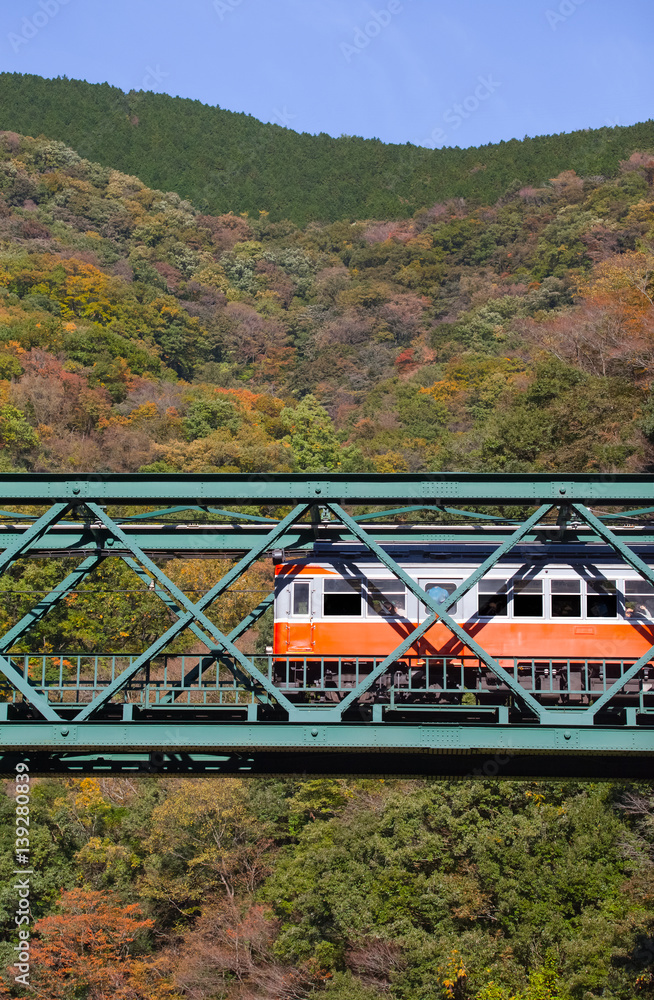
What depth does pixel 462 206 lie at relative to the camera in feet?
368

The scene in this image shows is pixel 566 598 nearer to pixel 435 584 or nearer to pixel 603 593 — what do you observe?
pixel 603 593

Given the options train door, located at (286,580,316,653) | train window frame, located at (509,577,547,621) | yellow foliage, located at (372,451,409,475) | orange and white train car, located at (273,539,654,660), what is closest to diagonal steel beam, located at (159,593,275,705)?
train door, located at (286,580,316,653)

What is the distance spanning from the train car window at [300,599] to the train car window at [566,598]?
4.10 m

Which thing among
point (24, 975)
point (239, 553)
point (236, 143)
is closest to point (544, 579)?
point (239, 553)

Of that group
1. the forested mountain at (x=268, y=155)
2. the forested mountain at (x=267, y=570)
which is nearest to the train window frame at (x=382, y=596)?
the forested mountain at (x=267, y=570)

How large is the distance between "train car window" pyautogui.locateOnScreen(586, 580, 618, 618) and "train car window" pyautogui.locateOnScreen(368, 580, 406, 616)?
3.08 m

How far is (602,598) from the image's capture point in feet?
55.3

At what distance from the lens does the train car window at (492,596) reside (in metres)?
17.1

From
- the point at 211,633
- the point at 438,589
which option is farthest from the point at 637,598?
the point at 211,633

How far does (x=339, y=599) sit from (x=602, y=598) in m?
4.36

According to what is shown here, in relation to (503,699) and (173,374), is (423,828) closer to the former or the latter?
(503,699)

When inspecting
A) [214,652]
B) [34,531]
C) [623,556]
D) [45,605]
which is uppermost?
[34,531]

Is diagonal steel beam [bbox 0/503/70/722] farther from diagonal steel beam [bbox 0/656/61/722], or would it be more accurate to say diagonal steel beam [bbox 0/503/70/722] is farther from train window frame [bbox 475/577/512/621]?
train window frame [bbox 475/577/512/621]

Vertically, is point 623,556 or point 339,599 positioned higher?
point 623,556
